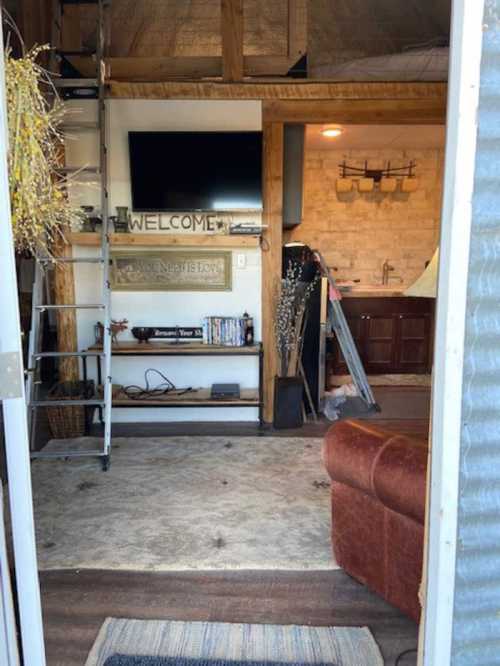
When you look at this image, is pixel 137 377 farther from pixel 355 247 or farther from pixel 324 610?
pixel 355 247

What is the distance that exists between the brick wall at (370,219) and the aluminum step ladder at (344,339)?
2.07m

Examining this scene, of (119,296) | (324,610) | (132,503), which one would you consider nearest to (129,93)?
(119,296)

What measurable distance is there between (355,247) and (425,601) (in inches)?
232

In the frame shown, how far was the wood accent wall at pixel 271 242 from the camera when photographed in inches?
164

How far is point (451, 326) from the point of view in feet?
3.56

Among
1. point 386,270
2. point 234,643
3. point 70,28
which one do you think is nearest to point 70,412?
point 234,643

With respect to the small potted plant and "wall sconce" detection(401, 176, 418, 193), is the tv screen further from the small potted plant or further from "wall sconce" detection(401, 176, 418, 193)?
"wall sconce" detection(401, 176, 418, 193)

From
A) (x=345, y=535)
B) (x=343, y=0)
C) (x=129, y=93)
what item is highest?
(x=343, y=0)

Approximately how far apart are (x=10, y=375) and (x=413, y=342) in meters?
5.31

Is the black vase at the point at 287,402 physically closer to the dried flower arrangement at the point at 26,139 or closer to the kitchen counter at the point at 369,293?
the kitchen counter at the point at 369,293

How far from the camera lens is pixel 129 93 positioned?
4.01 metres

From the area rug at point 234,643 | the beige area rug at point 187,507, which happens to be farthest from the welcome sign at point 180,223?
the area rug at point 234,643

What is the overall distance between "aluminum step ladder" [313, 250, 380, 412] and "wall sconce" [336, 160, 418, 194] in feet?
7.19

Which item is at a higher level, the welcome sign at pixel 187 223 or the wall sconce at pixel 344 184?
the wall sconce at pixel 344 184
